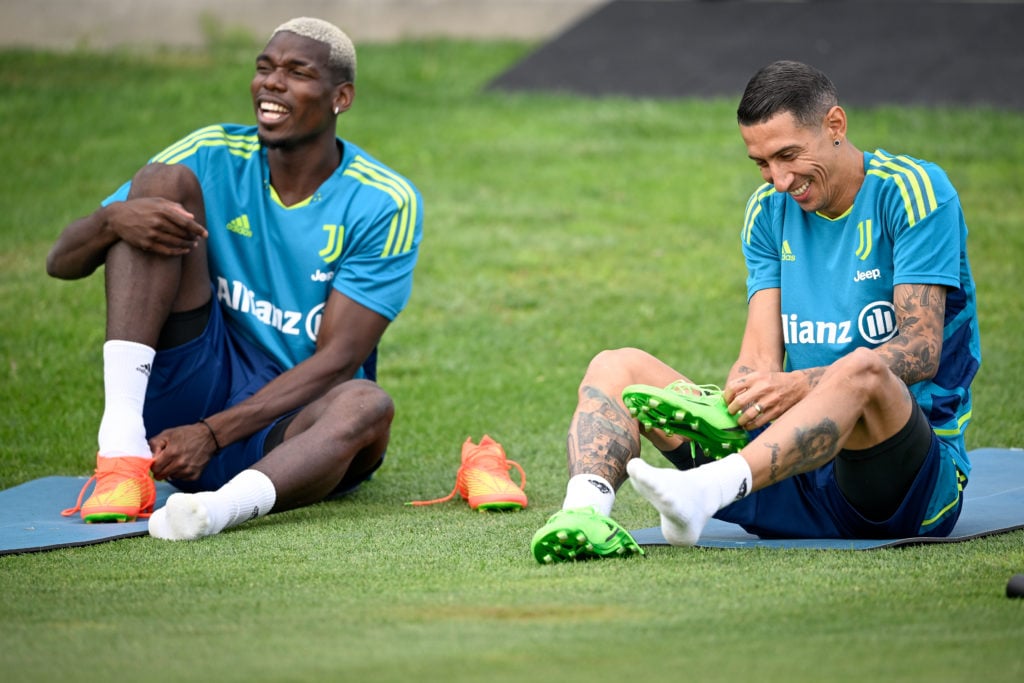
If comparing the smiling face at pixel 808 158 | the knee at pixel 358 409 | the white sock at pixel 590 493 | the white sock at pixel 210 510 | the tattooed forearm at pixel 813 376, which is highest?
the smiling face at pixel 808 158

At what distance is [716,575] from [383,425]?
1742 mm

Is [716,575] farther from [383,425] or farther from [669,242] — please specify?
[669,242]

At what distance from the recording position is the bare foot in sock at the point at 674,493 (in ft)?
12.8

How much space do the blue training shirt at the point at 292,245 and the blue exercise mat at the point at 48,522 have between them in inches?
32.1

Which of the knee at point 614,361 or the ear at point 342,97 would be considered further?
the ear at point 342,97

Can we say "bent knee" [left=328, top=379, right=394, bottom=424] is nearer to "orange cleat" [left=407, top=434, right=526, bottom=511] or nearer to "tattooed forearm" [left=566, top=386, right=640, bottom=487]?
"orange cleat" [left=407, top=434, right=526, bottom=511]

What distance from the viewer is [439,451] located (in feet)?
22.1

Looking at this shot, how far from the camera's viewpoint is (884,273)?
450 centimetres

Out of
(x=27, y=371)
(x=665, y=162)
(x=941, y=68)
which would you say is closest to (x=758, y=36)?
(x=941, y=68)

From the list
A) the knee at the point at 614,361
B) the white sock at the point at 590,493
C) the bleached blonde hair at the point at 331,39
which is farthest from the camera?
the bleached blonde hair at the point at 331,39

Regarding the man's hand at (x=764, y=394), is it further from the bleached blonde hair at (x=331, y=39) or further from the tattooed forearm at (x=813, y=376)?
the bleached blonde hair at (x=331, y=39)

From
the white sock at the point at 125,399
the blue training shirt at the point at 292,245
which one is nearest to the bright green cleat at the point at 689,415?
the blue training shirt at the point at 292,245

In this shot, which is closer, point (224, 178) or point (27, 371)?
point (224, 178)

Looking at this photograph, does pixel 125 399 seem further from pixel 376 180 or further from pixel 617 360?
pixel 617 360
